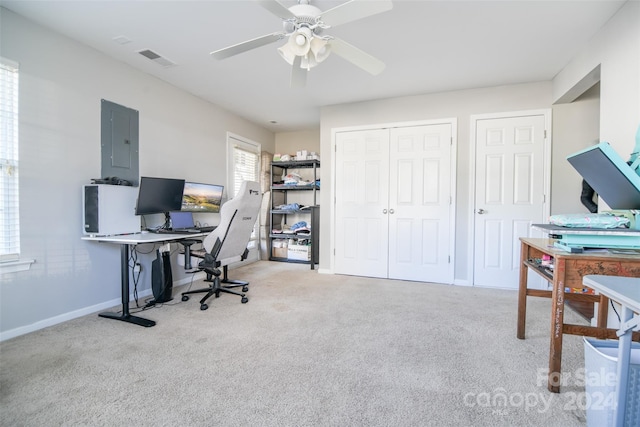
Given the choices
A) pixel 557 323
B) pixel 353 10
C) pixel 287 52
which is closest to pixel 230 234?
pixel 287 52

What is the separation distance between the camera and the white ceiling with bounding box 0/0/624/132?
2.16 m

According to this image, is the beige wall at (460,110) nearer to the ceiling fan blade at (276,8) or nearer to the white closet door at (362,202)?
the white closet door at (362,202)

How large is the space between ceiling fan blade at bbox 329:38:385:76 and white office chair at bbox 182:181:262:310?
1.51 metres

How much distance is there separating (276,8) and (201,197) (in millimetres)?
2702

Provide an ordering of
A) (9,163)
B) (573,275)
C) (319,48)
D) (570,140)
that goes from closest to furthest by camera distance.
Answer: (573,275), (319,48), (9,163), (570,140)

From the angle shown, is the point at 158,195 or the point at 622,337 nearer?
the point at 622,337

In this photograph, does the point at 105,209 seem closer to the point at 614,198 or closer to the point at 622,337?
the point at 622,337

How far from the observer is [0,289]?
7.06 feet

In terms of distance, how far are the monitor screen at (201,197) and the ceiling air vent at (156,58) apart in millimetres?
1329

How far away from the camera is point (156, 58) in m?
2.91

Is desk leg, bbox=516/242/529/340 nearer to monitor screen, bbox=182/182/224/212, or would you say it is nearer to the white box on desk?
the white box on desk

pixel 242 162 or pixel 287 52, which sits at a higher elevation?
pixel 287 52

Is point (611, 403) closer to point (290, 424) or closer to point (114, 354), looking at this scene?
point (290, 424)

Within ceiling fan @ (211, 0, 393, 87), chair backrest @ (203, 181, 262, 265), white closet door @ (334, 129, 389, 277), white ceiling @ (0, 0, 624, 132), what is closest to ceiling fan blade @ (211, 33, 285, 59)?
ceiling fan @ (211, 0, 393, 87)
